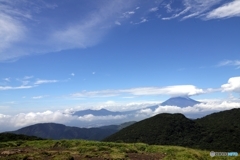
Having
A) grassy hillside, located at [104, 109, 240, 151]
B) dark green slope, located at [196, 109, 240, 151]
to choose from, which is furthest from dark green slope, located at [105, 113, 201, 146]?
dark green slope, located at [196, 109, 240, 151]

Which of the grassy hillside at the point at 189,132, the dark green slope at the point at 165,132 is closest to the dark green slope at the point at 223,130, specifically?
the grassy hillside at the point at 189,132

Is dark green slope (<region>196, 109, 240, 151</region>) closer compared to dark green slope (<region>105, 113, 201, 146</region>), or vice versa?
dark green slope (<region>196, 109, 240, 151</region>)

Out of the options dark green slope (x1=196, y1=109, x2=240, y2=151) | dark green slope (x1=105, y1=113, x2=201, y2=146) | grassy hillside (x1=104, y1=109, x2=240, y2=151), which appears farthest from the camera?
dark green slope (x1=105, y1=113, x2=201, y2=146)

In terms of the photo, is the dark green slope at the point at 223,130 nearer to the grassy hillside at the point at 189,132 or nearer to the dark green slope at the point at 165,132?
the grassy hillside at the point at 189,132

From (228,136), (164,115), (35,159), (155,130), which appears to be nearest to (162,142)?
(155,130)

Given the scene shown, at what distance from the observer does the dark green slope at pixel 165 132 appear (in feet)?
420

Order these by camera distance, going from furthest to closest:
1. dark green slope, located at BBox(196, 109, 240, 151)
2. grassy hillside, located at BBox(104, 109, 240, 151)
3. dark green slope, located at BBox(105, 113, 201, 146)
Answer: dark green slope, located at BBox(105, 113, 201, 146), grassy hillside, located at BBox(104, 109, 240, 151), dark green slope, located at BBox(196, 109, 240, 151)

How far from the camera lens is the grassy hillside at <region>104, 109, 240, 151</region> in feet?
379

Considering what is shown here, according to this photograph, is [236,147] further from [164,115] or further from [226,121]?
[164,115]

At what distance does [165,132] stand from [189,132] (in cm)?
1472

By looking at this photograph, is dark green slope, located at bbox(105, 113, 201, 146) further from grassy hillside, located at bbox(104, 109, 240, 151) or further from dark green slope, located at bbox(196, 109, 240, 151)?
dark green slope, located at bbox(196, 109, 240, 151)

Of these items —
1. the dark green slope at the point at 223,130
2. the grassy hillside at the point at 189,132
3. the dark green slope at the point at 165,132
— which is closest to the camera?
the dark green slope at the point at 223,130

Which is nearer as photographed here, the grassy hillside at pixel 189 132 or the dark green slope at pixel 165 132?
the grassy hillside at pixel 189 132

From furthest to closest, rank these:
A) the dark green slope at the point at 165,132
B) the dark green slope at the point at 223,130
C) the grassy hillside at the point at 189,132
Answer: the dark green slope at the point at 165,132, the grassy hillside at the point at 189,132, the dark green slope at the point at 223,130
